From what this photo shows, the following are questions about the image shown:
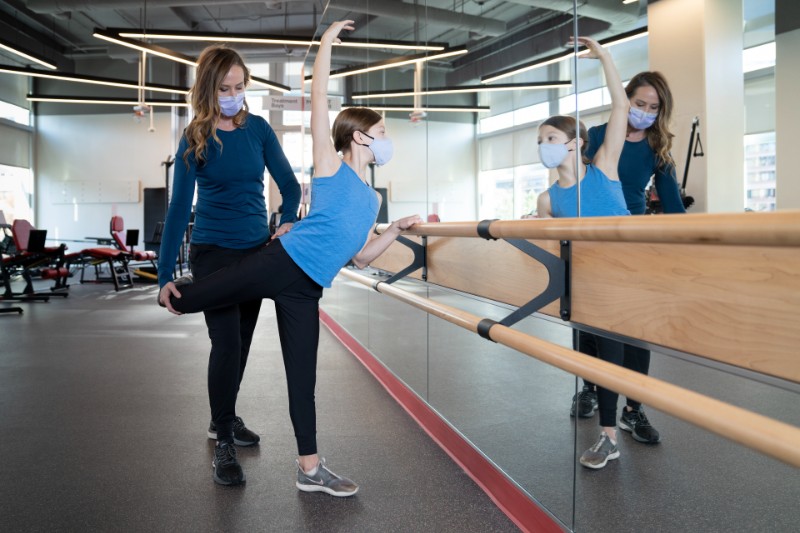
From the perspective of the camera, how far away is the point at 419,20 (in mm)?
3441

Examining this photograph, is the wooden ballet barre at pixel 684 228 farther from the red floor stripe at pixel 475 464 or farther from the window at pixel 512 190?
the red floor stripe at pixel 475 464

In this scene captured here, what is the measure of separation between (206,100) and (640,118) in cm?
136

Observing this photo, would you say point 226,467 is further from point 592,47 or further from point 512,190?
point 592,47

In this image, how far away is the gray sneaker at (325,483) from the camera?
6.56 feet

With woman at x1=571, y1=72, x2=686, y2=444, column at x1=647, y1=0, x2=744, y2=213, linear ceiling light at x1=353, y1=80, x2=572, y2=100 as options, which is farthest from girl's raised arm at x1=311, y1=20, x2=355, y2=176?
column at x1=647, y1=0, x2=744, y2=213

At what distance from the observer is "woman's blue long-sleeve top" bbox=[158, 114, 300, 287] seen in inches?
81.2

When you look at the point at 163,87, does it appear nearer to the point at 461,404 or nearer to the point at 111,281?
the point at 111,281

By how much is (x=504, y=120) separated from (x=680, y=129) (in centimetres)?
80

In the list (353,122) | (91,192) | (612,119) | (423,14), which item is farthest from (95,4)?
(612,119)

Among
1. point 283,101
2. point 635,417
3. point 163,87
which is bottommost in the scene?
point 635,417

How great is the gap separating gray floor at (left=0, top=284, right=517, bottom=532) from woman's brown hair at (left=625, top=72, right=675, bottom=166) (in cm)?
114

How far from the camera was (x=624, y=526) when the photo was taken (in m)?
1.39

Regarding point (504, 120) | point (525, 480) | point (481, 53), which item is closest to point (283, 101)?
point (481, 53)

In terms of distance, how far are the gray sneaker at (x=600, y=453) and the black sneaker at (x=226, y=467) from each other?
1.15m
